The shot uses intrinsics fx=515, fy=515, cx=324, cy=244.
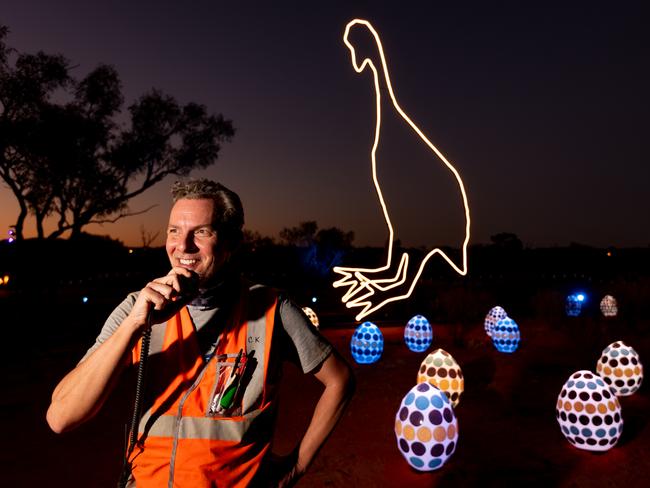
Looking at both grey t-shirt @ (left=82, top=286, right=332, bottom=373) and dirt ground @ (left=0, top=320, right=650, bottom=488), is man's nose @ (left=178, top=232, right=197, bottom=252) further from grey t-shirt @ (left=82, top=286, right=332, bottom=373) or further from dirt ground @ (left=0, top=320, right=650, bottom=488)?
dirt ground @ (left=0, top=320, right=650, bottom=488)

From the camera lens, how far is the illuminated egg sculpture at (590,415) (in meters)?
5.15

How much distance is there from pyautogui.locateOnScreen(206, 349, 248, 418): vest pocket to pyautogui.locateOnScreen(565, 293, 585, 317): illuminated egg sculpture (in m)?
14.8

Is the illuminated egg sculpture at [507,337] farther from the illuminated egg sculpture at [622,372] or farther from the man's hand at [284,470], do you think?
the man's hand at [284,470]

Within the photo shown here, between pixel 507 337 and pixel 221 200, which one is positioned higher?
pixel 221 200

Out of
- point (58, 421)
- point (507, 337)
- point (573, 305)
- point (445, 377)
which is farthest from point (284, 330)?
point (573, 305)

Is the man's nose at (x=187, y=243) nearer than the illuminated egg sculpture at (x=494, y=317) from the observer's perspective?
Yes

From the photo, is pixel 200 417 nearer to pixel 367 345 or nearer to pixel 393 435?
pixel 393 435

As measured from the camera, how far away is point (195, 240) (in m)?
1.81

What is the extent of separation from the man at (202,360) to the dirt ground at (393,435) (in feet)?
10.2

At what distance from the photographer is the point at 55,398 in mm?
1633

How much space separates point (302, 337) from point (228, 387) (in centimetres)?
38

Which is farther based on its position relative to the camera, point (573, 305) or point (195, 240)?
point (573, 305)

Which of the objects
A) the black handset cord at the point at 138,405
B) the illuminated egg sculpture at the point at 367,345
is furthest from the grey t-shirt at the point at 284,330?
the illuminated egg sculpture at the point at 367,345

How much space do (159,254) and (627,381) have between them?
28317 millimetres
